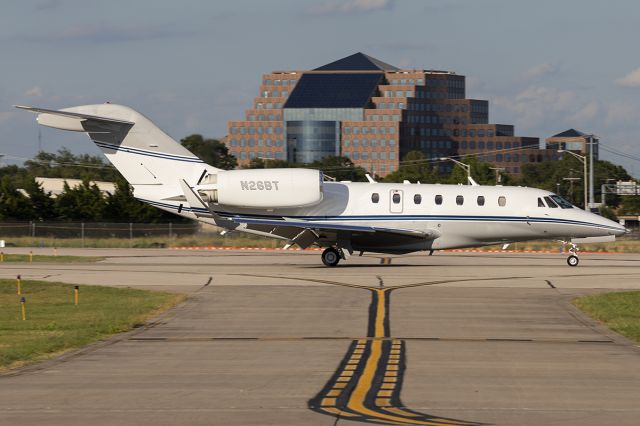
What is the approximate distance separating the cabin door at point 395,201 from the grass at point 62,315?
44.0 ft

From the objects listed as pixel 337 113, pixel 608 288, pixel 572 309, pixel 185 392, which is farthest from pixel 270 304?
pixel 337 113

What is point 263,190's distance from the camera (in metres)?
41.8

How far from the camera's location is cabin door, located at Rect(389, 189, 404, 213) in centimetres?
4262

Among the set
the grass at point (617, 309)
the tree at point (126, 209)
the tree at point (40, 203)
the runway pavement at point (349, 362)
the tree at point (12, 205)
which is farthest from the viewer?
the tree at point (40, 203)

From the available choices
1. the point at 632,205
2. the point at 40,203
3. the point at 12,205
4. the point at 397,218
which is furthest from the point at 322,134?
the point at 397,218

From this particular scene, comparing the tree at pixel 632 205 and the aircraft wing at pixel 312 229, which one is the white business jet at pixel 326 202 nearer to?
the aircraft wing at pixel 312 229

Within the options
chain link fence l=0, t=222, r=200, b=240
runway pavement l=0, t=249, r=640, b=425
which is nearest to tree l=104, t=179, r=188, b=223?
chain link fence l=0, t=222, r=200, b=240

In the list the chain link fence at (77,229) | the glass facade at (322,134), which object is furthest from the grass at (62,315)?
the glass facade at (322,134)

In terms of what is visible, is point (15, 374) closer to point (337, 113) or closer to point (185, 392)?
point (185, 392)

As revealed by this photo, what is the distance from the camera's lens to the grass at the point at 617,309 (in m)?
23.5

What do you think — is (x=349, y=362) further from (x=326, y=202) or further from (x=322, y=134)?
(x=322, y=134)

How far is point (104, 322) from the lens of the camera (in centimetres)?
2434

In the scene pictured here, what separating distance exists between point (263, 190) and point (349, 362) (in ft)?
78.8

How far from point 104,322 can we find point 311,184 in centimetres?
1828
